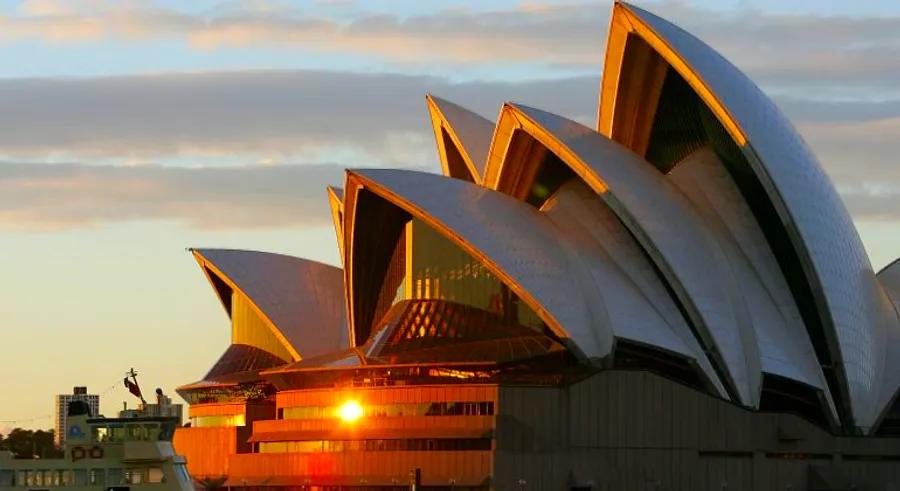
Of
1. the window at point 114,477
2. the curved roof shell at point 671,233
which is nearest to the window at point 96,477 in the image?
the window at point 114,477

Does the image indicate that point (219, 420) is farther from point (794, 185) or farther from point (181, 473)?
point (181, 473)

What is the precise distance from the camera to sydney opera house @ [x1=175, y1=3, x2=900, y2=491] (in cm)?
9594

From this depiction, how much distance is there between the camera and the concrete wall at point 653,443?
312 ft

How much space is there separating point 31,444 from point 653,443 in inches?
1056

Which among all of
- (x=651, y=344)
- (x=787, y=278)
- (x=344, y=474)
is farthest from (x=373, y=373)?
(x=787, y=278)

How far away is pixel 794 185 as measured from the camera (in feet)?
324

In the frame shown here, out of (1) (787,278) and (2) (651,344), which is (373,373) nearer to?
(2) (651,344)

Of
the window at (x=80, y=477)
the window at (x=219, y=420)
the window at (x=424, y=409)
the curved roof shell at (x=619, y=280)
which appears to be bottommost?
the window at (x=80, y=477)

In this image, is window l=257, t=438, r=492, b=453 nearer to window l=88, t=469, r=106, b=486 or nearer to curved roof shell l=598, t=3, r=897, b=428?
curved roof shell l=598, t=3, r=897, b=428

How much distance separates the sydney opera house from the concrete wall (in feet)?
0.27

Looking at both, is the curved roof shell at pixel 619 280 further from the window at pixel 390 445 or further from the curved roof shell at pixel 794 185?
the window at pixel 390 445

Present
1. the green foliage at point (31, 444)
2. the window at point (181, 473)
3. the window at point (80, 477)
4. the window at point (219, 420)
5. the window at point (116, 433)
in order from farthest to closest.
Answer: the window at point (219, 420)
the green foliage at point (31, 444)
the window at point (181, 473)
the window at point (116, 433)
the window at point (80, 477)

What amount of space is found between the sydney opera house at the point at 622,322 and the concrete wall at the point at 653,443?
8 centimetres

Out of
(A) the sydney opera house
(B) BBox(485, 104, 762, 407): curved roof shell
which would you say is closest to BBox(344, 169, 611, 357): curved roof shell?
(A) the sydney opera house
